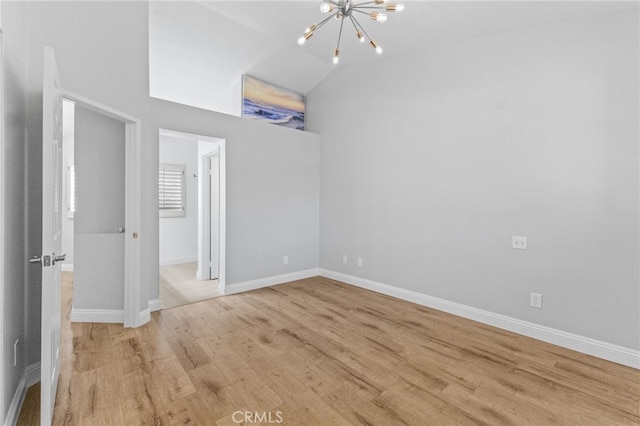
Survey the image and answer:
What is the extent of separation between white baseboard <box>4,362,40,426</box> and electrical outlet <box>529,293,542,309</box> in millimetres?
3894

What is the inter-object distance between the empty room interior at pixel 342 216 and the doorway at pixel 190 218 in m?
0.08

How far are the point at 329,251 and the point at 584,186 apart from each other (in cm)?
327

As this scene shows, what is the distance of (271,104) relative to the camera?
15.6 ft

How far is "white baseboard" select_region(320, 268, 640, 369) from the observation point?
2383 mm

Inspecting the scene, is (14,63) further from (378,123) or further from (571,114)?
(571,114)

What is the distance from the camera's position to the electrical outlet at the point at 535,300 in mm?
2777

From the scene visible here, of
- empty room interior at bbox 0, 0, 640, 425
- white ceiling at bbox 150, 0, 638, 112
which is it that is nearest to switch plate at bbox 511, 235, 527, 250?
empty room interior at bbox 0, 0, 640, 425

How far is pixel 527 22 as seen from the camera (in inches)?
109

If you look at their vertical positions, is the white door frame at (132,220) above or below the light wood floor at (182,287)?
above

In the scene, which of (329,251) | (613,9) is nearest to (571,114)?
(613,9)

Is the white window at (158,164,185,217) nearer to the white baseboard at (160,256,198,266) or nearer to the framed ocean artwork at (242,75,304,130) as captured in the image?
the white baseboard at (160,256,198,266)

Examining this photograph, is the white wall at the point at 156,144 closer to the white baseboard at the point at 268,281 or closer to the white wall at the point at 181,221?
the white baseboard at the point at 268,281

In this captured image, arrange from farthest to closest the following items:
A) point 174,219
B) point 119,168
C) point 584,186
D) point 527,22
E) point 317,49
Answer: point 174,219, point 317,49, point 119,168, point 527,22, point 584,186

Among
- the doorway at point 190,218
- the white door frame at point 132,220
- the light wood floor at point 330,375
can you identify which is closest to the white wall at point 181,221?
the doorway at point 190,218
